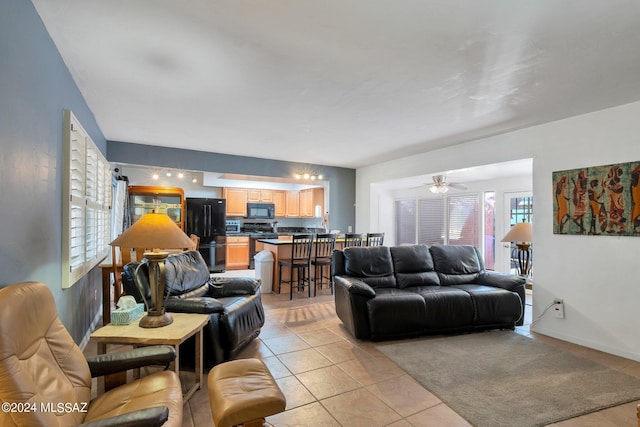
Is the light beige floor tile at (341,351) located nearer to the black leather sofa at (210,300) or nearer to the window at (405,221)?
the black leather sofa at (210,300)

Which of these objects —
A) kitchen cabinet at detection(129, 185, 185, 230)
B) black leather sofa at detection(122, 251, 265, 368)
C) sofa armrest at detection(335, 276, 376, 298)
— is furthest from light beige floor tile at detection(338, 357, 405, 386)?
kitchen cabinet at detection(129, 185, 185, 230)

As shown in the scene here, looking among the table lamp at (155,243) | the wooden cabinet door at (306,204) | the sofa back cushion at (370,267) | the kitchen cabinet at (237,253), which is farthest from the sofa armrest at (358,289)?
the wooden cabinet door at (306,204)

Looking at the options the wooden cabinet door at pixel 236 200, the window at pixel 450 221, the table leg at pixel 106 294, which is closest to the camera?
the table leg at pixel 106 294

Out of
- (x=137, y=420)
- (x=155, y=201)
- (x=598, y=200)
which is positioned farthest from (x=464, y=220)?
(x=137, y=420)

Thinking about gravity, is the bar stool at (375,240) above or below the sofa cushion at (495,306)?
above

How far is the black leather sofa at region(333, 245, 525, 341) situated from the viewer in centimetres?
341

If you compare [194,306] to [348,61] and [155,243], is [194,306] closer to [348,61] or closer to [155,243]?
[155,243]

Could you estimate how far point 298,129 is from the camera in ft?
13.8

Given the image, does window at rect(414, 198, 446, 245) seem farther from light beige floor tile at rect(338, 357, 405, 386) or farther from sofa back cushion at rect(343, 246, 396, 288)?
light beige floor tile at rect(338, 357, 405, 386)

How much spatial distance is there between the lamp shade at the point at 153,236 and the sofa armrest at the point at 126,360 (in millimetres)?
706

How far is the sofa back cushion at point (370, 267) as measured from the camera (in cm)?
405

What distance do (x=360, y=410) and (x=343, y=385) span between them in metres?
0.34

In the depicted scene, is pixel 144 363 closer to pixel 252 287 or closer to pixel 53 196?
pixel 53 196

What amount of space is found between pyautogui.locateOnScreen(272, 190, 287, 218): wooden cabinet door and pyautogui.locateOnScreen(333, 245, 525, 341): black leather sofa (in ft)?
16.8
